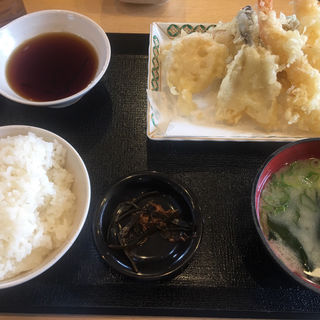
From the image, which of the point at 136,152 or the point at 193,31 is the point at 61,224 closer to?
the point at 136,152

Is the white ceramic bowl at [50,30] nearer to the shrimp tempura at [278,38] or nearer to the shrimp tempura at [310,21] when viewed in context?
the shrimp tempura at [278,38]

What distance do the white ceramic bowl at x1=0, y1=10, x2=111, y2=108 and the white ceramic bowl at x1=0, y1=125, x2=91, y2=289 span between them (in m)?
0.26

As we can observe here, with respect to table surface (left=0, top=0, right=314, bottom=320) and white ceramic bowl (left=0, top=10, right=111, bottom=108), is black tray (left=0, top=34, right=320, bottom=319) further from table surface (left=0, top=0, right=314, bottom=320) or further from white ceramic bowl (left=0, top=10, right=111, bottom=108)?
table surface (left=0, top=0, right=314, bottom=320)

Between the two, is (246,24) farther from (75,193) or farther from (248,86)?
(75,193)

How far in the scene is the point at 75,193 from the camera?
1312 millimetres

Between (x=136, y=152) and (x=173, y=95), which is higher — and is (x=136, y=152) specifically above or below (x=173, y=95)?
below

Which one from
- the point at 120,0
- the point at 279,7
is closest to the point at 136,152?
the point at 120,0

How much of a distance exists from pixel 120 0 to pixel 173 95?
0.89 meters

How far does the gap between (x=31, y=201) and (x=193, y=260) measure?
68 centimetres

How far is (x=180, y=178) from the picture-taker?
1.48m

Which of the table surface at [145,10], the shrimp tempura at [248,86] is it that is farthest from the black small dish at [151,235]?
the table surface at [145,10]

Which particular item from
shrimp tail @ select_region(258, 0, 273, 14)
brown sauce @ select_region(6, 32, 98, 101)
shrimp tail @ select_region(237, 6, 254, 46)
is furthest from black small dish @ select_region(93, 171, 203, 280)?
shrimp tail @ select_region(258, 0, 273, 14)

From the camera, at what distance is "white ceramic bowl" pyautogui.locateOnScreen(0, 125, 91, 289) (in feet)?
3.51

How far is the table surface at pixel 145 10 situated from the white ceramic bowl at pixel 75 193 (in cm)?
101
